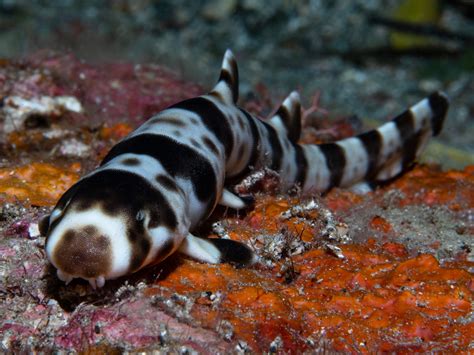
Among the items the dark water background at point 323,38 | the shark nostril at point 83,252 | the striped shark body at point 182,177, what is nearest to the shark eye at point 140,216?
the striped shark body at point 182,177

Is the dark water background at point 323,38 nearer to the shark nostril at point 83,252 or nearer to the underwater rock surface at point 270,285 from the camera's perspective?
the underwater rock surface at point 270,285

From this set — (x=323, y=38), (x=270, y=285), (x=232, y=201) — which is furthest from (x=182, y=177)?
(x=323, y=38)

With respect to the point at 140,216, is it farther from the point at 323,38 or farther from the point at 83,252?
the point at 323,38

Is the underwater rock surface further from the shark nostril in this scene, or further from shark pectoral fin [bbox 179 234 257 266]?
the shark nostril

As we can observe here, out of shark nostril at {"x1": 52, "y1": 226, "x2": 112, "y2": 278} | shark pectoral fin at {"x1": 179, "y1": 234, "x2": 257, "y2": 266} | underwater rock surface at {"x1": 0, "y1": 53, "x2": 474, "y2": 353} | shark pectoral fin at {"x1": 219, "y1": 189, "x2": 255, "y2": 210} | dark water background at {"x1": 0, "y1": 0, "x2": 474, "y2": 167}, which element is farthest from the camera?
dark water background at {"x1": 0, "y1": 0, "x2": 474, "y2": 167}

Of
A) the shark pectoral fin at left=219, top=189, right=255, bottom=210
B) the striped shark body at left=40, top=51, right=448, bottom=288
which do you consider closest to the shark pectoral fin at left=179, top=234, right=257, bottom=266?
the striped shark body at left=40, top=51, right=448, bottom=288

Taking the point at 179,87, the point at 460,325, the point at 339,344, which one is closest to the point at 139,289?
the point at 339,344

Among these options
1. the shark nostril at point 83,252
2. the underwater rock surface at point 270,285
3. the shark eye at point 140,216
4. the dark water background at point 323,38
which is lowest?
the dark water background at point 323,38
